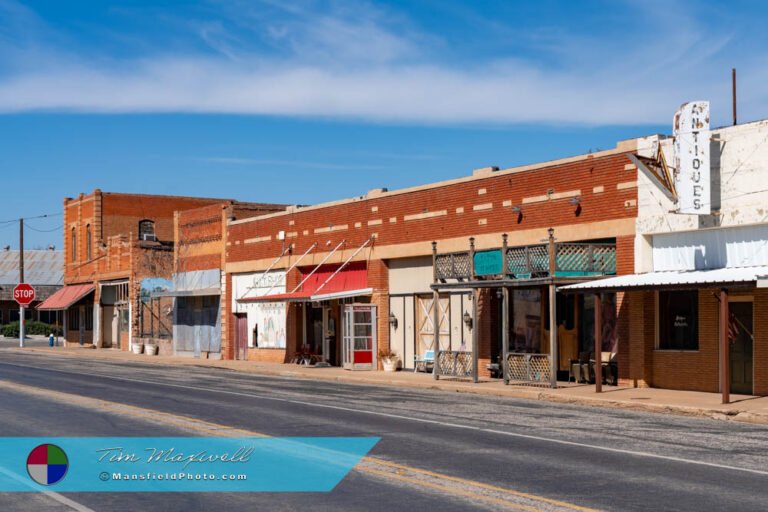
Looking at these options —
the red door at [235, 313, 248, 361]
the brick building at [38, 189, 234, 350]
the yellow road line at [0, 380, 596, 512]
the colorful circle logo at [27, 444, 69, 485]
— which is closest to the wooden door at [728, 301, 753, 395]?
the yellow road line at [0, 380, 596, 512]

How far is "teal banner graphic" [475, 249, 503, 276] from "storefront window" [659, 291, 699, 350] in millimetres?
5179

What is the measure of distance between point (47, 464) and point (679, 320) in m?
16.8

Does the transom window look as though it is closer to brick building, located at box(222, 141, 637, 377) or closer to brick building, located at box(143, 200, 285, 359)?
brick building, located at box(143, 200, 285, 359)

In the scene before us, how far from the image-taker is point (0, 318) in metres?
85.9

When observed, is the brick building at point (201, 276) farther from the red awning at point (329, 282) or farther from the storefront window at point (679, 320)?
the storefront window at point (679, 320)

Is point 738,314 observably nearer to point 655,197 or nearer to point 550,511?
point 655,197

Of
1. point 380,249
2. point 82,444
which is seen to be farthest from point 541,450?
point 380,249

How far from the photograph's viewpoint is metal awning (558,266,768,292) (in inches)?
810

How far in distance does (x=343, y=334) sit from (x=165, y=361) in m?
12.4

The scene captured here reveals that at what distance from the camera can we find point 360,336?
35.1 m

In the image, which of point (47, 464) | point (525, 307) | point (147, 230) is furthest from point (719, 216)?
point (147, 230)

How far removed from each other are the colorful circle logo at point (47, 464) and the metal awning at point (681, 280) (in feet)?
44.3

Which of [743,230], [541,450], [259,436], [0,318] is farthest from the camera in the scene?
[0,318]

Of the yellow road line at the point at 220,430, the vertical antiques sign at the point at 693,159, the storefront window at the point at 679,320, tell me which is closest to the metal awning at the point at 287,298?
the yellow road line at the point at 220,430
